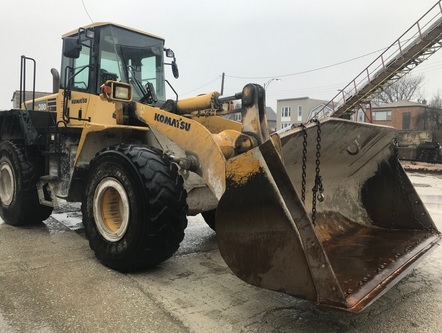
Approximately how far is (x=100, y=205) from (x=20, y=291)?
3.63 ft

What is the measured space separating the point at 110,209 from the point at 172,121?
1.19m

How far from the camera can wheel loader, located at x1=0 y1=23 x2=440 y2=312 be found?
9.20 feet

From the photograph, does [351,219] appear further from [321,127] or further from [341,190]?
[321,127]

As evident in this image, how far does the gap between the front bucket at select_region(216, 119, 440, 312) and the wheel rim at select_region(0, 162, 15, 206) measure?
442 centimetres

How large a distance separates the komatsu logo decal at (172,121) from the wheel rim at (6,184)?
10.2 ft

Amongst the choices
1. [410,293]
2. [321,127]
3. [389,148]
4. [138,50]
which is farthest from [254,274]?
[138,50]

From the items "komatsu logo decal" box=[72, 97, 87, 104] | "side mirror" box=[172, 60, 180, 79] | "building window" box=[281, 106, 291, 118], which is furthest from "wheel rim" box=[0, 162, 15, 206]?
"building window" box=[281, 106, 291, 118]

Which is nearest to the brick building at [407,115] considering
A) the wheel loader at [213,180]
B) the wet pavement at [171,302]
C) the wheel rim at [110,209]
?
the wheel loader at [213,180]

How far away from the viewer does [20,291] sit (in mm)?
3592

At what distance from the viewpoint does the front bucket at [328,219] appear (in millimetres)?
2646

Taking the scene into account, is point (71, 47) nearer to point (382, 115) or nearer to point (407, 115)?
point (407, 115)

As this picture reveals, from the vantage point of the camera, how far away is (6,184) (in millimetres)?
6375

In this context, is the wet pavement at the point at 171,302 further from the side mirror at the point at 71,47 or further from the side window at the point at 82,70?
the side mirror at the point at 71,47

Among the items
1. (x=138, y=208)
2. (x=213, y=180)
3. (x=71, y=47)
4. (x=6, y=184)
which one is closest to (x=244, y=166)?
(x=213, y=180)
